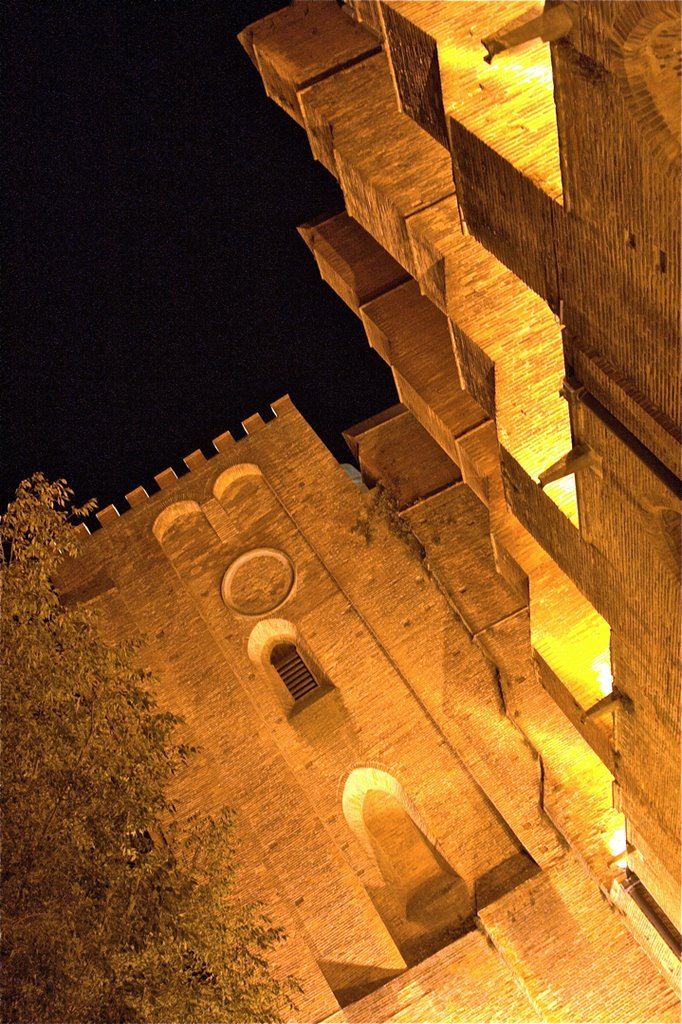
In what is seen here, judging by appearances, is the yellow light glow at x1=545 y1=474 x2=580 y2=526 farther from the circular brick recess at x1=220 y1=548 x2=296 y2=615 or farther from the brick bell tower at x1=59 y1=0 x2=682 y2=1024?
the circular brick recess at x1=220 y1=548 x2=296 y2=615

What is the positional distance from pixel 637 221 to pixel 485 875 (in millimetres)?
7339

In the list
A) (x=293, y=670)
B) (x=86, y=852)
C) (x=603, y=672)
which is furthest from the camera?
(x=293, y=670)

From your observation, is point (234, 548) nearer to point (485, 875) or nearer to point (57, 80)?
point (485, 875)

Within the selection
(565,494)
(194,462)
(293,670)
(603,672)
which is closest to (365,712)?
(293,670)

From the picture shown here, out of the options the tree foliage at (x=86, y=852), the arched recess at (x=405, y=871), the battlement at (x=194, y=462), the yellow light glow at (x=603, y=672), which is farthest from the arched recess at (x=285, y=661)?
the yellow light glow at (x=603, y=672)

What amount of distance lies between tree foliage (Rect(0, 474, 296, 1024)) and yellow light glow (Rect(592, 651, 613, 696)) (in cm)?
270

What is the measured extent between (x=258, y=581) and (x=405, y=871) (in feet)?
11.0

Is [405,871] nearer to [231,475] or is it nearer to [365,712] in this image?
[365,712]

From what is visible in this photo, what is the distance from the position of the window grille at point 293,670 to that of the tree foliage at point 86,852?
3.64 metres

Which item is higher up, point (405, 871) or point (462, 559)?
point (462, 559)

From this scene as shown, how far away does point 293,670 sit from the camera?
39.5 feet

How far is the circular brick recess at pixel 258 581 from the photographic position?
12.0m

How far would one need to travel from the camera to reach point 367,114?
879cm

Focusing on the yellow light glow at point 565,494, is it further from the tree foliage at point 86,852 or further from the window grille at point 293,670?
the window grille at point 293,670
